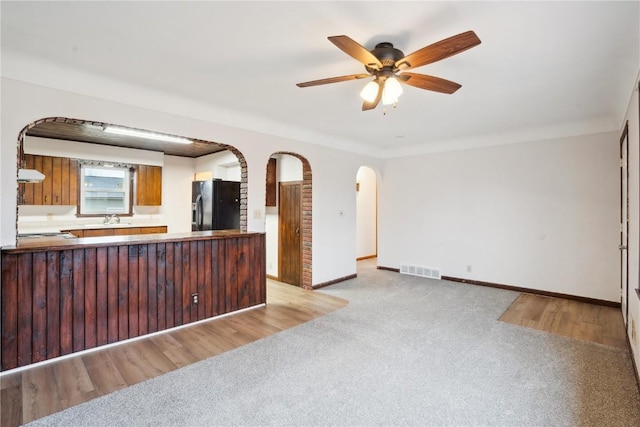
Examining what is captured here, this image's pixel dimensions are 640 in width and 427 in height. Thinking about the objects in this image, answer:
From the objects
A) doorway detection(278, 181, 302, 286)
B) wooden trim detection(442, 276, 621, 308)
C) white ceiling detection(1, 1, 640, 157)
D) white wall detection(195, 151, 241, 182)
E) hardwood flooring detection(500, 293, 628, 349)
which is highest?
white ceiling detection(1, 1, 640, 157)

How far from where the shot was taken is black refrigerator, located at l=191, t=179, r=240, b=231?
5281 millimetres

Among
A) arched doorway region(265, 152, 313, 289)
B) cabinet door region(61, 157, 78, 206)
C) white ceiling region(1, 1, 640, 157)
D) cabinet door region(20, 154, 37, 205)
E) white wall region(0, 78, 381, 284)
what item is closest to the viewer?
white ceiling region(1, 1, 640, 157)

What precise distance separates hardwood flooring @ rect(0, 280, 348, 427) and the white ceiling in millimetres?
2324

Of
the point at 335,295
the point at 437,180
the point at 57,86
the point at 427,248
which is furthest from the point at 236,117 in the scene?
the point at 427,248

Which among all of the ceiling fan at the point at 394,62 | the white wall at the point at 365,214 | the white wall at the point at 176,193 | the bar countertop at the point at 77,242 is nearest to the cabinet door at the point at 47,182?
the white wall at the point at 176,193

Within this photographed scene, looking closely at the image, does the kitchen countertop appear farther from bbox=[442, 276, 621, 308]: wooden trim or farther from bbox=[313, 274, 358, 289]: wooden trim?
bbox=[442, 276, 621, 308]: wooden trim

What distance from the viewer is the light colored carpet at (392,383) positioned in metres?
1.94

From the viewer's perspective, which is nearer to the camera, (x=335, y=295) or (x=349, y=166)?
(x=335, y=295)

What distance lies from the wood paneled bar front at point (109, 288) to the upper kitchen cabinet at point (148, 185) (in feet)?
11.6

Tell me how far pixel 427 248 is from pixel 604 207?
253 cm

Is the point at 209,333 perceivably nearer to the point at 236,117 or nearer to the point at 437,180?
the point at 236,117

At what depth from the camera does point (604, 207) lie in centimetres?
413

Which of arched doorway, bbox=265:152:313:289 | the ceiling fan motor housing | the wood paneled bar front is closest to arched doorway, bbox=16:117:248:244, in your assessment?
the wood paneled bar front

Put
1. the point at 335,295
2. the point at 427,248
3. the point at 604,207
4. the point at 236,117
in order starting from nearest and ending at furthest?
the point at 236,117 < the point at 604,207 < the point at 335,295 < the point at 427,248
